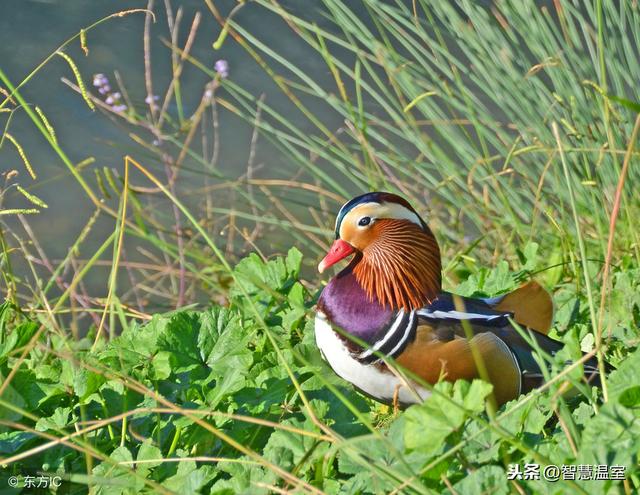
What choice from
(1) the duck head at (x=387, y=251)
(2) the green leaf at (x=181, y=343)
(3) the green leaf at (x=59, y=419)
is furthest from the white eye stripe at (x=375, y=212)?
(3) the green leaf at (x=59, y=419)

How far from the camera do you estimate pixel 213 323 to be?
1824 mm

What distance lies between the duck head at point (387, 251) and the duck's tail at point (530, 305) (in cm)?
17

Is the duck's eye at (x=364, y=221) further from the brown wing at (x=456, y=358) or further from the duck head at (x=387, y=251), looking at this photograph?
the brown wing at (x=456, y=358)

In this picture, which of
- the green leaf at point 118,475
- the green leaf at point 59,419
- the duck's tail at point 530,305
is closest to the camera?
the green leaf at point 118,475

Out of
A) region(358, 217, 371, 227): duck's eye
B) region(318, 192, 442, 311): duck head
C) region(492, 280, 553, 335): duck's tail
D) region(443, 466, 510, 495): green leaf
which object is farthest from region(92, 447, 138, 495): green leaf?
region(492, 280, 553, 335): duck's tail

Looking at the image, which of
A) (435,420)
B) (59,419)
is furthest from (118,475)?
(435,420)

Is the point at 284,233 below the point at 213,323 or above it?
below

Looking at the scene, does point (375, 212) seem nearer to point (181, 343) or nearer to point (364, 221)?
point (364, 221)

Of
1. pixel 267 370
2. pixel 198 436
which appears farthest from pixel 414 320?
pixel 198 436

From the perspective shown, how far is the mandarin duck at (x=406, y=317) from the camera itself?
183 cm

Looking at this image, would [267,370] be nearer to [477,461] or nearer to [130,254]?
[477,461]

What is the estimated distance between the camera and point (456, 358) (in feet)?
6.00

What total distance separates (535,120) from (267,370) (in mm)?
1624

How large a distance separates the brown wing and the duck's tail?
20 cm
